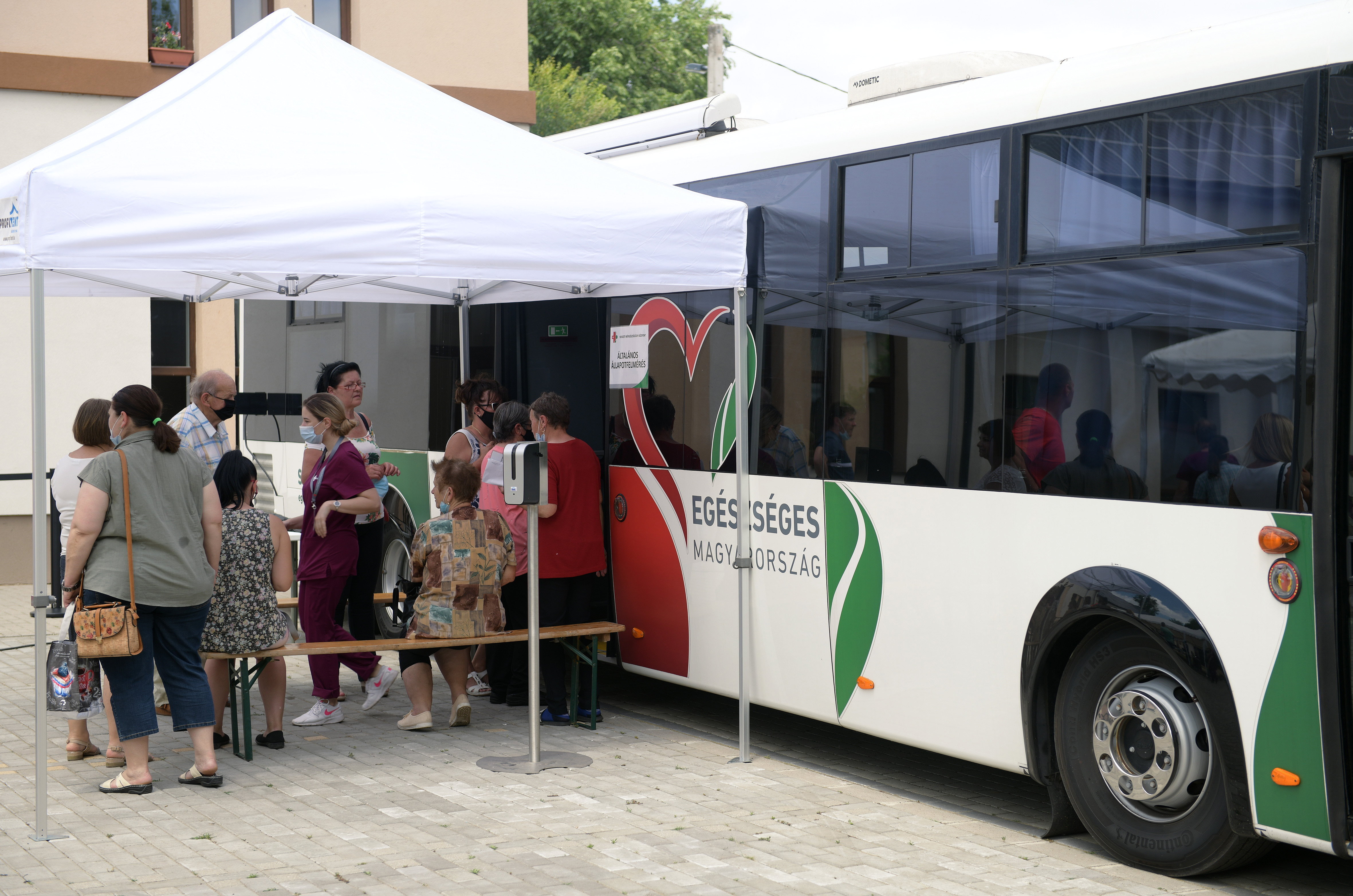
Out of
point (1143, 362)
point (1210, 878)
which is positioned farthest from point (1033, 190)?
point (1210, 878)

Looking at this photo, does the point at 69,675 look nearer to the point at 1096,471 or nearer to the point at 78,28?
the point at 1096,471

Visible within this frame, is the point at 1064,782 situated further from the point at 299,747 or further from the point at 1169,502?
the point at 299,747

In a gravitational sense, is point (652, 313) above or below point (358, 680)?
above

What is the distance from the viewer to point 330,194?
247 inches

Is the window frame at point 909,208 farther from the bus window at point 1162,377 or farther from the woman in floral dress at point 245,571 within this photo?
the woman in floral dress at point 245,571

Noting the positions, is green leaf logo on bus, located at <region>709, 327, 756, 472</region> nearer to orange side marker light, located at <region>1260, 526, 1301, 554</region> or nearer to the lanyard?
the lanyard

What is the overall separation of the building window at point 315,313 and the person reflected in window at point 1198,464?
7.08m

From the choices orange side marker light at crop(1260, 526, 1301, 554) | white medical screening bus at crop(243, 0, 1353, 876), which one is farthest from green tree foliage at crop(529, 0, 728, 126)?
orange side marker light at crop(1260, 526, 1301, 554)

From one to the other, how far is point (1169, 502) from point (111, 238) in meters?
4.14

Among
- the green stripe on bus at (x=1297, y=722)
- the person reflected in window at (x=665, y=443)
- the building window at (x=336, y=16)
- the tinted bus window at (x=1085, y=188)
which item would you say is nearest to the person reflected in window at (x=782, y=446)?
the person reflected in window at (x=665, y=443)

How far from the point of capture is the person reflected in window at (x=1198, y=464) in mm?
5023

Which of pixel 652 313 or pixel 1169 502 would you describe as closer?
pixel 1169 502

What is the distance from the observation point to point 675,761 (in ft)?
24.0

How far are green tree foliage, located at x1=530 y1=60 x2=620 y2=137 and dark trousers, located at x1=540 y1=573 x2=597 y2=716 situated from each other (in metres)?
30.2
